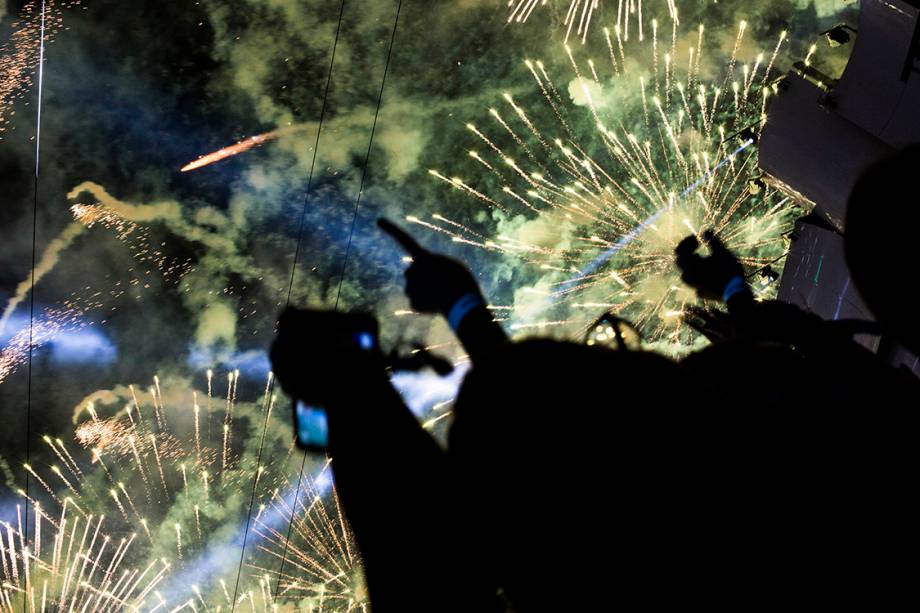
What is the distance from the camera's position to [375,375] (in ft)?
17.7

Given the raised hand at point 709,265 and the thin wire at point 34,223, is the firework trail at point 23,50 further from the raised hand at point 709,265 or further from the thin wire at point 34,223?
the raised hand at point 709,265

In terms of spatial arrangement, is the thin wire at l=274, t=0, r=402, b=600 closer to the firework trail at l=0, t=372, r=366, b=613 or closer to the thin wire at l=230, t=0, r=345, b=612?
the firework trail at l=0, t=372, r=366, b=613

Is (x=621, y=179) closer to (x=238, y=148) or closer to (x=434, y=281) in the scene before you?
(x=434, y=281)

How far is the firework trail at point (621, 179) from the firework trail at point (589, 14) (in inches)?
4.1

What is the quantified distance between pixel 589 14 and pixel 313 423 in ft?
16.8

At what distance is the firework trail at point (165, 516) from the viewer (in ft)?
16.9

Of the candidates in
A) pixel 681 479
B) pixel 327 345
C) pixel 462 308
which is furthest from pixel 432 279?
pixel 681 479

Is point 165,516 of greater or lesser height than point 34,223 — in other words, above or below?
below

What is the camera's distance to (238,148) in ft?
16.6

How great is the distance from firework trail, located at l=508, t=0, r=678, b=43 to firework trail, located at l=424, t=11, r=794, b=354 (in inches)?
4.1

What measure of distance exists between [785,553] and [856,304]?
3.15 meters

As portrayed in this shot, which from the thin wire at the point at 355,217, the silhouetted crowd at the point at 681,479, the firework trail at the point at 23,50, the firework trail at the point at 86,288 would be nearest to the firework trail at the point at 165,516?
the thin wire at the point at 355,217

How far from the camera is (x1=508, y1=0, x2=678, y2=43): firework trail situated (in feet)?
17.2

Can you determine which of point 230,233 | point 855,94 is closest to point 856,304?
point 855,94
